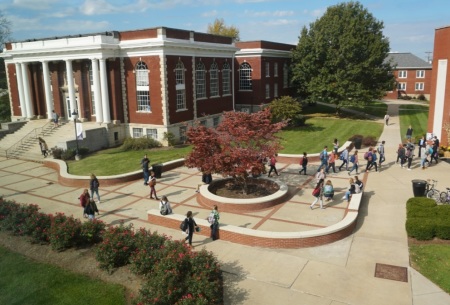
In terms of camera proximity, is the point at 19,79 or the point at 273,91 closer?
the point at 19,79

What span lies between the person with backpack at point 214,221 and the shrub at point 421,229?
287 inches

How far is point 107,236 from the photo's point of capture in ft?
42.9

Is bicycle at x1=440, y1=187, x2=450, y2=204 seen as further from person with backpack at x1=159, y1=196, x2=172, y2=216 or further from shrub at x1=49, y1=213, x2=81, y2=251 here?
shrub at x1=49, y1=213, x2=81, y2=251

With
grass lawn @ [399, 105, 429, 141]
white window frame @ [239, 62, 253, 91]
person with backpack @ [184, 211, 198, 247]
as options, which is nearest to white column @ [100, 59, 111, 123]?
white window frame @ [239, 62, 253, 91]

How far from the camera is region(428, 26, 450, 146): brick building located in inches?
1118

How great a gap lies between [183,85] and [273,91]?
1845 centimetres

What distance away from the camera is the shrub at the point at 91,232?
14273 millimetres

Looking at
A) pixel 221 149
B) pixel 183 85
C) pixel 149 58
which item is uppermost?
pixel 149 58

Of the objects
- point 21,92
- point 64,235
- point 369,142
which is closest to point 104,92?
point 21,92

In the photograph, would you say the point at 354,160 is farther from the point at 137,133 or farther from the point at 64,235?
the point at 137,133

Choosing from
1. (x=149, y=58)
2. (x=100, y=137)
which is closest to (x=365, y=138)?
(x=149, y=58)

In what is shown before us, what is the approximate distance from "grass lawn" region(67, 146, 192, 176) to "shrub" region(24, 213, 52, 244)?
10.1m

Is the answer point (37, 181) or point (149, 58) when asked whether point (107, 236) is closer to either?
point (37, 181)

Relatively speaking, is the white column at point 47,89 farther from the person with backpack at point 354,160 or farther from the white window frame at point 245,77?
the person with backpack at point 354,160
